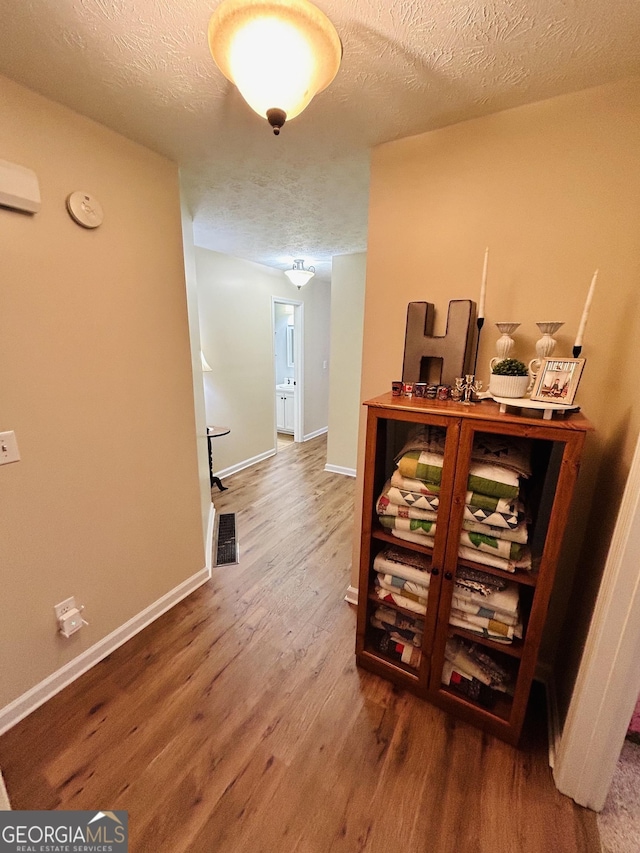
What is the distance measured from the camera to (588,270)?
1.25 metres

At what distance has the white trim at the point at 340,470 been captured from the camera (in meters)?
3.98

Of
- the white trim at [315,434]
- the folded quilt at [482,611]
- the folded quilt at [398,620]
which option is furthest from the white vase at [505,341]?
the white trim at [315,434]

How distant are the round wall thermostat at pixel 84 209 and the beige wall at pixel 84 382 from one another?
0.03m

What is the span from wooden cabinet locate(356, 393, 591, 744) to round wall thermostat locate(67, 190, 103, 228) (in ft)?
4.62

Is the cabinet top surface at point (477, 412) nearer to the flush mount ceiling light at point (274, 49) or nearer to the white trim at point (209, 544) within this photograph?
the flush mount ceiling light at point (274, 49)

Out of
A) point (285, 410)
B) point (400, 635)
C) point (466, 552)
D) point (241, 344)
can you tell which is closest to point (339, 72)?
point (466, 552)

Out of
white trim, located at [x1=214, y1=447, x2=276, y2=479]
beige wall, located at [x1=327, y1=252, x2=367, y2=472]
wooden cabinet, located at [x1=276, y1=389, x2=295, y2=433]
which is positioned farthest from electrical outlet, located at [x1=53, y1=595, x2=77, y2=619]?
wooden cabinet, located at [x1=276, y1=389, x2=295, y2=433]

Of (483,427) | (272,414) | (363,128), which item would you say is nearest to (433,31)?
(363,128)

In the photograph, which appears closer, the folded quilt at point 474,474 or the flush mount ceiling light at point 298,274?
the folded quilt at point 474,474

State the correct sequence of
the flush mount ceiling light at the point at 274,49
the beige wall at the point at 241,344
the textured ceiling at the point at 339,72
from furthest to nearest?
1. the beige wall at the point at 241,344
2. the textured ceiling at the point at 339,72
3. the flush mount ceiling light at the point at 274,49

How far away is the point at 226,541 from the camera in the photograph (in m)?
2.64

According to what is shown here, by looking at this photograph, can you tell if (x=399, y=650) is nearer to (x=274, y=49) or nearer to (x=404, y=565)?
(x=404, y=565)

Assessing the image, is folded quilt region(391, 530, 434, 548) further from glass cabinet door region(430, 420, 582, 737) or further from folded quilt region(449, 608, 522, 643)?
folded quilt region(449, 608, 522, 643)

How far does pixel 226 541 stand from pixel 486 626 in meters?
1.94
